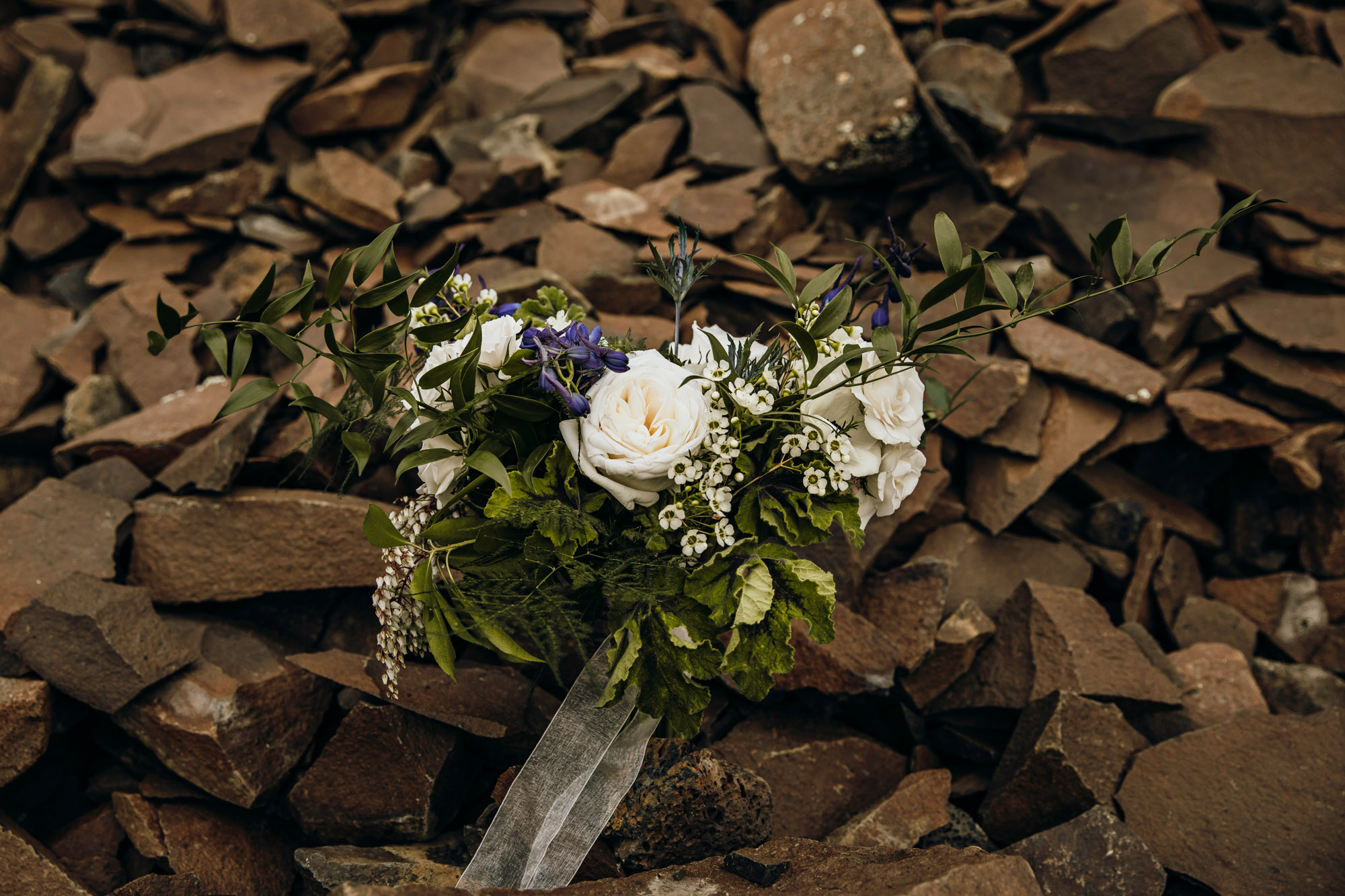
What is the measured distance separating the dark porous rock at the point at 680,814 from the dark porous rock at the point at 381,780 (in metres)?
0.47

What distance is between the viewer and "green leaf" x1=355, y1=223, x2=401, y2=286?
1.35 m

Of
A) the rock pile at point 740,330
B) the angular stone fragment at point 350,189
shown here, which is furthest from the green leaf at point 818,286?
the angular stone fragment at point 350,189

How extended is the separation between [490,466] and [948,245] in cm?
80

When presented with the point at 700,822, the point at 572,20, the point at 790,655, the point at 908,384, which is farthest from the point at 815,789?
the point at 572,20

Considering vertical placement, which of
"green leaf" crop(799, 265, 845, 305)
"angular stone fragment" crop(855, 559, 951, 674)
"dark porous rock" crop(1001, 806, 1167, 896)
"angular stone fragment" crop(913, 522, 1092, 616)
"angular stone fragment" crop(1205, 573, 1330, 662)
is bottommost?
"angular stone fragment" crop(1205, 573, 1330, 662)

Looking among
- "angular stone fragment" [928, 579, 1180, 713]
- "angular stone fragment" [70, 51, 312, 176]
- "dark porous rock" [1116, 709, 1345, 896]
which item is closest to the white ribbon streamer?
"angular stone fragment" [928, 579, 1180, 713]

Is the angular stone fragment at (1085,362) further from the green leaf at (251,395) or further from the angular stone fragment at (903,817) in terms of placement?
the green leaf at (251,395)

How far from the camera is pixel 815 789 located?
2.07 meters

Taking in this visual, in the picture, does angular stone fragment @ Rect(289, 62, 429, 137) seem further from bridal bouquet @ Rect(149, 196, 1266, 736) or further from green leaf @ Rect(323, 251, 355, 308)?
→ green leaf @ Rect(323, 251, 355, 308)

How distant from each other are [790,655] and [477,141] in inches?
110

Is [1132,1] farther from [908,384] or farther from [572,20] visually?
[908,384]

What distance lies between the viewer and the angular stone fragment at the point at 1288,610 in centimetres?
274

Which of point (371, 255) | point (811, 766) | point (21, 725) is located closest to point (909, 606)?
point (811, 766)

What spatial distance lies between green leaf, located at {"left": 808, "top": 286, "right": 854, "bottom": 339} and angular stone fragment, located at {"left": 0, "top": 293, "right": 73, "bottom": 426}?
9.47 ft
